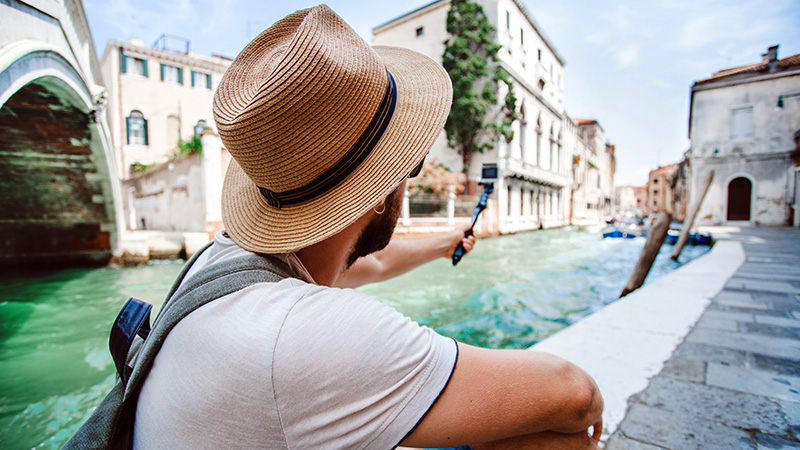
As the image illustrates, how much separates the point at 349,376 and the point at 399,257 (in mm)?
1261

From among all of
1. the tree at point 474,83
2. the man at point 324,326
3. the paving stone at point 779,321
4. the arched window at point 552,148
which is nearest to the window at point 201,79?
the tree at point 474,83

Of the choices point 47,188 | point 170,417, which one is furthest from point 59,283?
point 170,417

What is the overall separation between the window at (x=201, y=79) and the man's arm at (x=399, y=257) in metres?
22.4

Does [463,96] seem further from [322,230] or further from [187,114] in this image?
[322,230]

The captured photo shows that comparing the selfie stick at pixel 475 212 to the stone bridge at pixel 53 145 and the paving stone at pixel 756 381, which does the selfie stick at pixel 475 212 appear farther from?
the stone bridge at pixel 53 145

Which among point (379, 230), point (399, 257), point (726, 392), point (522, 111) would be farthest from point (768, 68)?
point (379, 230)

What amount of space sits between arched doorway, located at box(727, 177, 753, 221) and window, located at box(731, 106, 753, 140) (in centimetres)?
201

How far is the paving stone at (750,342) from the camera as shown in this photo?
2.01m

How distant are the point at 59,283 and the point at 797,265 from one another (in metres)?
10.8

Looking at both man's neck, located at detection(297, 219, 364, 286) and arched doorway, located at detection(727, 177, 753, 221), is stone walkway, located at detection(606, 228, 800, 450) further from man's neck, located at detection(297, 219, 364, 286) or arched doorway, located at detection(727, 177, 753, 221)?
arched doorway, located at detection(727, 177, 753, 221)

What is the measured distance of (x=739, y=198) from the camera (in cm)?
1816

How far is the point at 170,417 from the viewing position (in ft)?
1.92

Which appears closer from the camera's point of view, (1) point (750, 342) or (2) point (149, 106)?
(1) point (750, 342)

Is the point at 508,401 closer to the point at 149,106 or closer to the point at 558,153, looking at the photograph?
the point at 149,106
